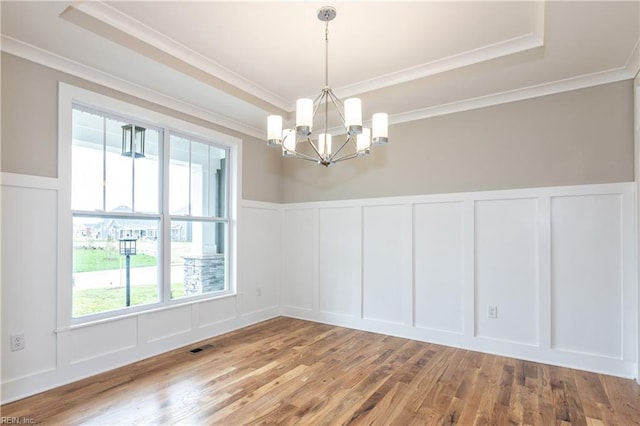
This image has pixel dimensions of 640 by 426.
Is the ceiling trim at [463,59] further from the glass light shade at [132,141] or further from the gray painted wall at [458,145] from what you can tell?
the glass light shade at [132,141]

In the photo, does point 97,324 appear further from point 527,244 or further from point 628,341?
point 628,341

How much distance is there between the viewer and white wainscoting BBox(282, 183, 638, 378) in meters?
3.19

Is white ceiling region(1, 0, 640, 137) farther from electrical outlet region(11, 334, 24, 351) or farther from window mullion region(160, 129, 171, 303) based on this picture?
electrical outlet region(11, 334, 24, 351)

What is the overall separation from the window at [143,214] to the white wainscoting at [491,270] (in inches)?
55.9

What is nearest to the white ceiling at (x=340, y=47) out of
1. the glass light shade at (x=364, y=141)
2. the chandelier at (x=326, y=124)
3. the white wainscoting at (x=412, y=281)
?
the chandelier at (x=326, y=124)

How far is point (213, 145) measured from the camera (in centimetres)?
445

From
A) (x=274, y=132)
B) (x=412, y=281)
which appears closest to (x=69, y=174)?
(x=274, y=132)

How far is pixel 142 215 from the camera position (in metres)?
3.61

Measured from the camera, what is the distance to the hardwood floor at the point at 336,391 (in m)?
2.42

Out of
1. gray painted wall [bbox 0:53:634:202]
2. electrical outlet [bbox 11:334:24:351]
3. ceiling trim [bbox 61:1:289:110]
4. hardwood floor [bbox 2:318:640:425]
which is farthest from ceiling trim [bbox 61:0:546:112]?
hardwood floor [bbox 2:318:640:425]

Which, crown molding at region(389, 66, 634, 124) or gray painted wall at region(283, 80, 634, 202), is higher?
crown molding at region(389, 66, 634, 124)

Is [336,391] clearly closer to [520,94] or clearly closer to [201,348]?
[201,348]

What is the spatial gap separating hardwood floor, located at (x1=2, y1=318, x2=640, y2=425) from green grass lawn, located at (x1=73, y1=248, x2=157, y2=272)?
965 millimetres

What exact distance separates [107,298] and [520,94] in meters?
4.62
